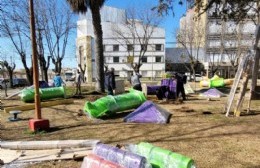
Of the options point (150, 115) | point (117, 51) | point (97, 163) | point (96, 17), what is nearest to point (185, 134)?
point (150, 115)

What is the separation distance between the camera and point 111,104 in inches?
467

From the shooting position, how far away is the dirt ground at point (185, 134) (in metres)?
6.59

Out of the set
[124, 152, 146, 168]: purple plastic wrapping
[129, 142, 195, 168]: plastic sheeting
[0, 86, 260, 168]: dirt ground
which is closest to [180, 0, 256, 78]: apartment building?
[0, 86, 260, 168]: dirt ground

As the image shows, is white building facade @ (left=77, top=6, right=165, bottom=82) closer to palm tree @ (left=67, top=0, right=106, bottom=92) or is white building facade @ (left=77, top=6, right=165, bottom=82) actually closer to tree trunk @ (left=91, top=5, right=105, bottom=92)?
palm tree @ (left=67, top=0, right=106, bottom=92)

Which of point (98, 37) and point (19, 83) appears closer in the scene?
point (98, 37)

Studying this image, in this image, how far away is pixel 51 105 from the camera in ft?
54.3

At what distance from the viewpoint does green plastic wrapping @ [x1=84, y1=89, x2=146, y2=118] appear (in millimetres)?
11570

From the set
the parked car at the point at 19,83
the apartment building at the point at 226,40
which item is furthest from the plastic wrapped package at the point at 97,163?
the parked car at the point at 19,83

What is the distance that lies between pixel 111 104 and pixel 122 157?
6.73 m

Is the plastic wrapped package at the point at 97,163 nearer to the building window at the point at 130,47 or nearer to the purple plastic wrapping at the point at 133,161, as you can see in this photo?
the purple plastic wrapping at the point at 133,161

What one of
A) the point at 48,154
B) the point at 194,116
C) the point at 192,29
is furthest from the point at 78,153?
the point at 192,29

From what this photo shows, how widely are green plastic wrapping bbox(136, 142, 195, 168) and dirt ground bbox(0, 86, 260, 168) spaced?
963 millimetres

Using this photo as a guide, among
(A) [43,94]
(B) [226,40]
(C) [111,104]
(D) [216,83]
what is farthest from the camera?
(B) [226,40]

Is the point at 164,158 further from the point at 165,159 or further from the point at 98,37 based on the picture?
the point at 98,37
